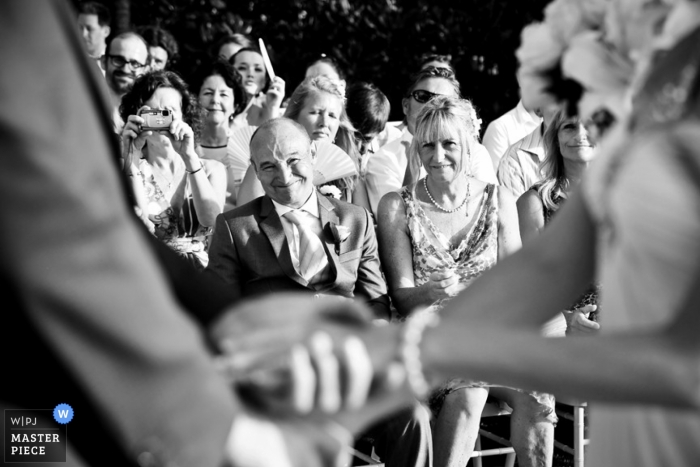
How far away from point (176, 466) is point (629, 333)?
2.43ft

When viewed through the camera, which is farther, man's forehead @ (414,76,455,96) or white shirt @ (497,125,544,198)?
man's forehead @ (414,76,455,96)

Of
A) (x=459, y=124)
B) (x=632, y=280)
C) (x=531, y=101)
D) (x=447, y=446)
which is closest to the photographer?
(x=632, y=280)

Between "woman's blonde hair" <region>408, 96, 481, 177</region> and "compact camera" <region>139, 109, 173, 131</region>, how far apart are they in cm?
141

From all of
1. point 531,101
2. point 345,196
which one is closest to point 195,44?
point 345,196

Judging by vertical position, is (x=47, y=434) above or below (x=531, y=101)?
below

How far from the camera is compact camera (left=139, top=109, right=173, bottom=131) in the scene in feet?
17.9

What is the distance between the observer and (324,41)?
426 inches

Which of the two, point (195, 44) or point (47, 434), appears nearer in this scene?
point (47, 434)

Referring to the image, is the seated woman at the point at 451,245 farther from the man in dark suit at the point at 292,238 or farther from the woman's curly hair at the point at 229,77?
the woman's curly hair at the point at 229,77

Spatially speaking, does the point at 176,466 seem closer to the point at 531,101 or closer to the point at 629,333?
the point at 629,333

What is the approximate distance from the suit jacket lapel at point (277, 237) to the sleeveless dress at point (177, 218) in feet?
1.45

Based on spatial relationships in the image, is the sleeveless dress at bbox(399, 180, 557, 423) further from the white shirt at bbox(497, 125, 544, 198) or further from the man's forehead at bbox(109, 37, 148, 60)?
the man's forehead at bbox(109, 37, 148, 60)

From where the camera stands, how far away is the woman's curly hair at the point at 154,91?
223 inches

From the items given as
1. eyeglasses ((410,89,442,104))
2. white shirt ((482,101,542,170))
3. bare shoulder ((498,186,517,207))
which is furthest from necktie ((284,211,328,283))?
white shirt ((482,101,542,170))
